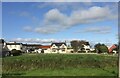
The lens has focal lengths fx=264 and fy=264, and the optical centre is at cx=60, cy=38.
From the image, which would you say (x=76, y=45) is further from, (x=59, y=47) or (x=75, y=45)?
(x=59, y=47)

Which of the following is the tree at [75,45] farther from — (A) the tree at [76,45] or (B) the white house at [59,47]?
(B) the white house at [59,47]

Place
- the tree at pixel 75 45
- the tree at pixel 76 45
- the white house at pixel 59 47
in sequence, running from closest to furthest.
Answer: the tree at pixel 75 45
the tree at pixel 76 45
the white house at pixel 59 47

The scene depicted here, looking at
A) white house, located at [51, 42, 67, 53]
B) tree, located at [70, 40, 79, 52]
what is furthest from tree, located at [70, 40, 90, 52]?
white house, located at [51, 42, 67, 53]

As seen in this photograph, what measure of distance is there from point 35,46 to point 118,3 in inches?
5941

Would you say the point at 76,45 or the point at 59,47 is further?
the point at 59,47

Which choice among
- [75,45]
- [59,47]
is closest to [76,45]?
[75,45]

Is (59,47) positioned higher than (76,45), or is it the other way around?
(76,45)

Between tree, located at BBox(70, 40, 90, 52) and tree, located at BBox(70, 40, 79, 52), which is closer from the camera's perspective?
tree, located at BBox(70, 40, 79, 52)

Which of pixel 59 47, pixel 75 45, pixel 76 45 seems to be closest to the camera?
pixel 75 45

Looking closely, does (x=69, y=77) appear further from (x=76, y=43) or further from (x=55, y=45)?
(x=55, y=45)

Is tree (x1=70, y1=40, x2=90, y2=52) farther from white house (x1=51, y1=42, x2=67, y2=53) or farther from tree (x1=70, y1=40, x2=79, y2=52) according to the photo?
white house (x1=51, y1=42, x2=67, y2=53)

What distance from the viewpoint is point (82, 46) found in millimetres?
126875

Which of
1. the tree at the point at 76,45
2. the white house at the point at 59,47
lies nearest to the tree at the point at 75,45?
the tree at the point at 76,45

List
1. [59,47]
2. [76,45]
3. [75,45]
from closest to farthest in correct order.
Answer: [75,45] < [76,45] < [59,47]
